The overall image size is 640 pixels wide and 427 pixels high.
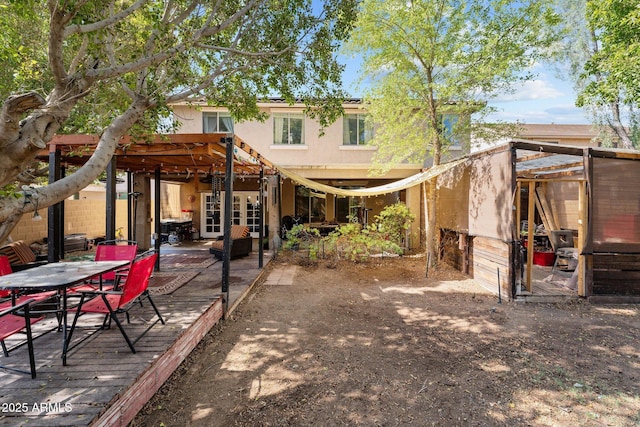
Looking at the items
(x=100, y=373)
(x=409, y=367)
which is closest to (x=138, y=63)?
(x=100, y=373)

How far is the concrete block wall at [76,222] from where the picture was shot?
7.96 meters

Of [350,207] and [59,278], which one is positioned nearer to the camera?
[59,278]

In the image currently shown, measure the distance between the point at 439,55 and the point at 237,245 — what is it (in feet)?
22.2

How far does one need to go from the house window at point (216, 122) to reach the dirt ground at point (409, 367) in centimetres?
756

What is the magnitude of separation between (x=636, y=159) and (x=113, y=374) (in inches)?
312

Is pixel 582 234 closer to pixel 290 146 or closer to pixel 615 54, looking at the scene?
pixel 615 54

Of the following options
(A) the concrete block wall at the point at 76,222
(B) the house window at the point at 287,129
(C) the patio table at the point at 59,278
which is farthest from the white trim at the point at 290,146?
(C) the patio table at the point at 59,278

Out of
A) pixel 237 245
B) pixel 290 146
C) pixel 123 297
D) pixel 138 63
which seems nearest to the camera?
pixel 123 297

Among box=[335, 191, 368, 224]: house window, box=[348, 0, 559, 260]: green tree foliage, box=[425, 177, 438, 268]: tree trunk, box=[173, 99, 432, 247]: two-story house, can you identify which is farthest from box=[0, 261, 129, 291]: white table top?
box=[335, 191, 368, 224]: house window

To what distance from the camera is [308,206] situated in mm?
14266

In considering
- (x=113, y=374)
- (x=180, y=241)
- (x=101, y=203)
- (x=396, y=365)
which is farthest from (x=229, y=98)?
(x=101, y=203)

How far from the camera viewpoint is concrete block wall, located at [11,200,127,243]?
796 centimetres

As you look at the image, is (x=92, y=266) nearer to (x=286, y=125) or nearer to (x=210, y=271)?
(x=210, y=271)

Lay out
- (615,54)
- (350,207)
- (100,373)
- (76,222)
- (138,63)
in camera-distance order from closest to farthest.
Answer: (100,373), (138,63), (615,54), (76,222), (350,207)
